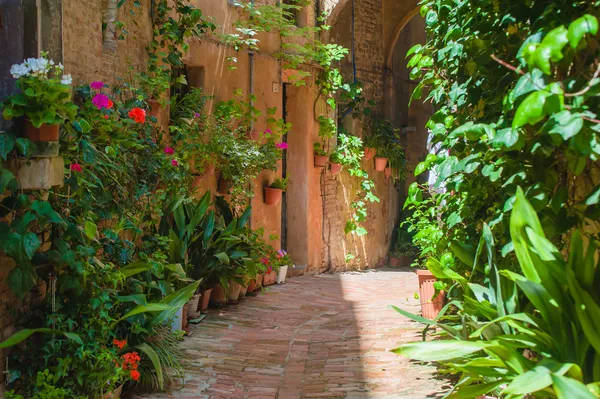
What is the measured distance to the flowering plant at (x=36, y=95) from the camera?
3.69 meters

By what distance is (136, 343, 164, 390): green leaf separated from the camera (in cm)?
458

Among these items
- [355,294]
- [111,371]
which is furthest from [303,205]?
[111,371]

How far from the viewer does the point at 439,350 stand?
11.1ft

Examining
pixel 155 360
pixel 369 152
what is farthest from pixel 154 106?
pixel 369 152

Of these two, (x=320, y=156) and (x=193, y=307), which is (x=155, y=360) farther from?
(x=320, y=156)

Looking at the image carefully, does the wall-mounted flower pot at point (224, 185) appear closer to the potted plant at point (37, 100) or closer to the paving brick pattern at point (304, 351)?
the paving brick pattern at point (304, 351)

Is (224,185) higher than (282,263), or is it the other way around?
(224,185)

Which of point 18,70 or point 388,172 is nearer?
point 18,70

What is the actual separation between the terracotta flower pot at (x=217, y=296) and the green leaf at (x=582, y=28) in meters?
5.44

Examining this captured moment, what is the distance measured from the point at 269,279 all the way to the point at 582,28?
690 centimetres

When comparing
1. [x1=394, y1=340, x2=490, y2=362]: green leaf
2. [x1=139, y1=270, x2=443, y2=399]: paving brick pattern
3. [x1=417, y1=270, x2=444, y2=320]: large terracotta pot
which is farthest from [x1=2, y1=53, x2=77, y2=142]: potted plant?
[x1=417, y1=270, x2=444, y2=320]: large terracotta pot

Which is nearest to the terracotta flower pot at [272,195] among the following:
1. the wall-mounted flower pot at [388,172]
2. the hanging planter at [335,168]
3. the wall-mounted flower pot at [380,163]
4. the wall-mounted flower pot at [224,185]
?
the wall-mounted flower pot at [224,185]

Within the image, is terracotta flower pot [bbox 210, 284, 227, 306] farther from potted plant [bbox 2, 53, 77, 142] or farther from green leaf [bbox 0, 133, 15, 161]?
green leaf [bbox 0, 133, 15, 161]

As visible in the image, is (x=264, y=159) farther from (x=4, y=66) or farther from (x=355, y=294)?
(x=4, y=66)
